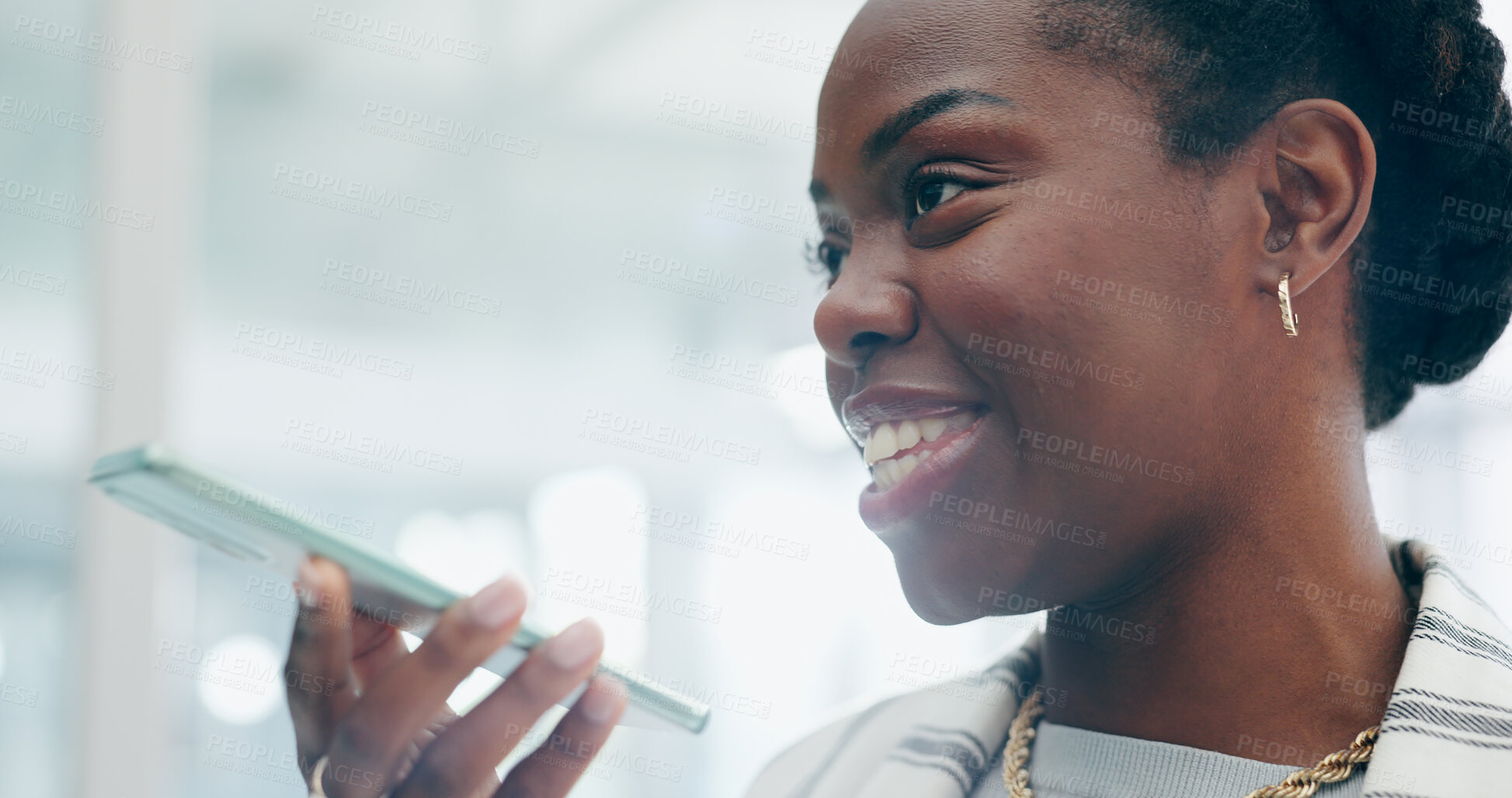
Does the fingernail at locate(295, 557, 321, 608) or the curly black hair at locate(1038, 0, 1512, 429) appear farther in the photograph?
the curly black hair at locate(1038, 0, 1512, 429)

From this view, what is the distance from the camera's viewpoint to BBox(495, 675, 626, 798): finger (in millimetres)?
829

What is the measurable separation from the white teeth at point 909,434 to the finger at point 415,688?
0.35 m

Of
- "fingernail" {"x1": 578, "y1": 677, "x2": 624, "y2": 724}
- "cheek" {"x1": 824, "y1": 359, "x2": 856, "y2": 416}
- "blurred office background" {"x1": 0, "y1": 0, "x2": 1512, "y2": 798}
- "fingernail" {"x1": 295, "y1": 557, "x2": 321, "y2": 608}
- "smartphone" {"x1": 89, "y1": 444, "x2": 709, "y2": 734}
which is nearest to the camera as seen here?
"smartphone" {"x1": 89, "y1": 444, "x2": 709, "y2": 734}

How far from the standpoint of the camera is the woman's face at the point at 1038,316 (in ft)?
2.74

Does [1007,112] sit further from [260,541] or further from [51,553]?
[51,553]

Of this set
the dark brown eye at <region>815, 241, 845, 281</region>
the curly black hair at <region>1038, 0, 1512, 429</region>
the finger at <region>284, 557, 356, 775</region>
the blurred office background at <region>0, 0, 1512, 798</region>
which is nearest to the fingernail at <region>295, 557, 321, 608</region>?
the finger at <region>284, 557, 356, 775</region>

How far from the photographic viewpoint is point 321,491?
9.02ft

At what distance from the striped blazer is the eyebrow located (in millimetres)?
555

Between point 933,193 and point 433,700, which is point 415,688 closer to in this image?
point 433,700

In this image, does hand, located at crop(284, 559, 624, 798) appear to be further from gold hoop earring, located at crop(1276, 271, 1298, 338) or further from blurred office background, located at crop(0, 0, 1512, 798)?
blurred office background, located at crop(0, 0, 1512, 798)

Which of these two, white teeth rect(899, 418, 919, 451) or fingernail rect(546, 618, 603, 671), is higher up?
white teeth rect(899, 418, 919, 451)

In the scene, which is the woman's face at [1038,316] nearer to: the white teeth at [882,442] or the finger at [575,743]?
the white teeth at [882,442]

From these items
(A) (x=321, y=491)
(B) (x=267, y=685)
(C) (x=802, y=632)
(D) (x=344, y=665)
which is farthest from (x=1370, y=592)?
(A) (x=321, y=491)

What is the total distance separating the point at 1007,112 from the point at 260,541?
64cm
